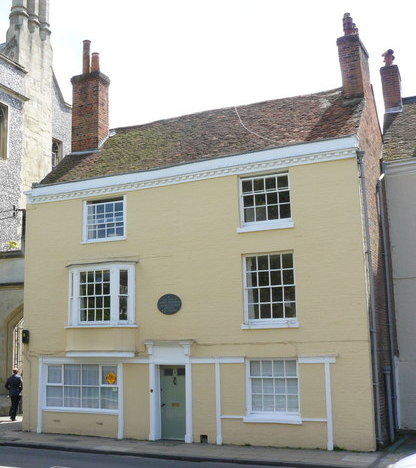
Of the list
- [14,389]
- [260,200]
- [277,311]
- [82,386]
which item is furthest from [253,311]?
[14,389]

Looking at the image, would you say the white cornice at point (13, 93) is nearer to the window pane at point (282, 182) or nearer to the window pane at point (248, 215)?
the window pane at point (248, 215)

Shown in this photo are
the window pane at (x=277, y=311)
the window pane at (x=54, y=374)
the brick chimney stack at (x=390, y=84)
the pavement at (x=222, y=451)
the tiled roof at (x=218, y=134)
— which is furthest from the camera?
the brick chimney stack at (x=390, y=84)

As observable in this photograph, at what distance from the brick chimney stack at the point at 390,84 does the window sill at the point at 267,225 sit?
8.99 meters

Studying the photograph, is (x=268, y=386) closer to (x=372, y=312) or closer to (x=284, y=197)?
(x=372, y=312)

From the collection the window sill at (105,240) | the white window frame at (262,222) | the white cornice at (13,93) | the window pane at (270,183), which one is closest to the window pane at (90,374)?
the window sill at (105,240)

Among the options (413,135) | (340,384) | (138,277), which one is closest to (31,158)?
(138,277)

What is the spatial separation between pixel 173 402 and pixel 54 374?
4.27 m

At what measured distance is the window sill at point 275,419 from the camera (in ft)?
49.9

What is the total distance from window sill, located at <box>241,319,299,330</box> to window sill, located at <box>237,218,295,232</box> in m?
2.52

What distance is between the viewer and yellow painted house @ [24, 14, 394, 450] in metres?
15.3

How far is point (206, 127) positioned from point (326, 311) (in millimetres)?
7840

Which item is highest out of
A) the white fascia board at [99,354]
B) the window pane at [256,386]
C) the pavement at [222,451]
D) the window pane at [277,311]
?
the window pane at [277,311]

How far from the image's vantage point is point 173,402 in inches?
672

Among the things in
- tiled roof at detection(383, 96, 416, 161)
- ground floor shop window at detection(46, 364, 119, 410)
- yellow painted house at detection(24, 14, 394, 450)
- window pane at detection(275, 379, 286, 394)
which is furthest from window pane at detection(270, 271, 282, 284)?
tiled roof at detection(383, 96, 416, 161)
